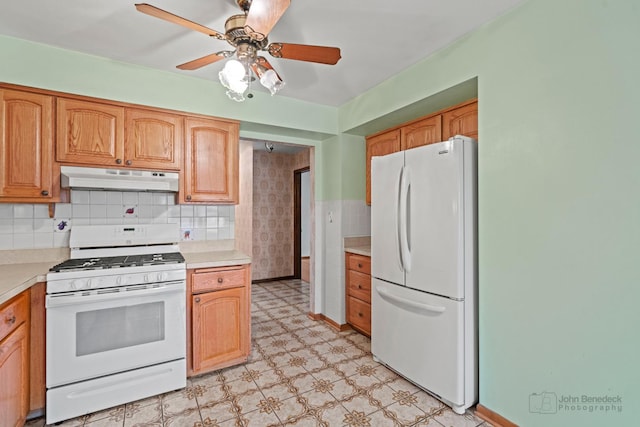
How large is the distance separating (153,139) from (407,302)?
2356mm

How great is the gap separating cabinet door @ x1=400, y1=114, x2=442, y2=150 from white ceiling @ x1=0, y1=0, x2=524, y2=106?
51 cm

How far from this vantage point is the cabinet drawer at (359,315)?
10.0 ft

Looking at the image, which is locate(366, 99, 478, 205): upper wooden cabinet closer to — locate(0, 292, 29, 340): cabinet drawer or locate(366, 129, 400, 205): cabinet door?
locate(366, 129, 400, 205): cabinet door

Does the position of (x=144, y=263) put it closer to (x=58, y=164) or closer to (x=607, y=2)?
(x=58, y=164)

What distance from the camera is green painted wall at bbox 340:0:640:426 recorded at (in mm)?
1369

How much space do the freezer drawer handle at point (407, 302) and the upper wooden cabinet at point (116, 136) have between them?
198cm

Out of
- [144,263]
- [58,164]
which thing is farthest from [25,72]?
[144,263]

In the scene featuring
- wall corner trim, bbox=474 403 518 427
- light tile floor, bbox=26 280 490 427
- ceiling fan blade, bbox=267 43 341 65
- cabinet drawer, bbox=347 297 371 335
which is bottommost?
light tile floor, bbox=26 280 490 427

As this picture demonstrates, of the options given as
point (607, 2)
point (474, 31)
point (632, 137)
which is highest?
point (474, 31)

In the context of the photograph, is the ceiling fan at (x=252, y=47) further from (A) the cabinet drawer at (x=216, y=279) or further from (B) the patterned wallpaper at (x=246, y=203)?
(B) the patterned wallpaper at (x=246, y=203)

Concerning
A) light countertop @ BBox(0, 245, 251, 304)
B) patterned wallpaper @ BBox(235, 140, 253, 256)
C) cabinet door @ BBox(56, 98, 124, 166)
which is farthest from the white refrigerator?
patterned wallpaper @ BBox(235, 140, 253, 256)

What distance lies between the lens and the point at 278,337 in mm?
3109

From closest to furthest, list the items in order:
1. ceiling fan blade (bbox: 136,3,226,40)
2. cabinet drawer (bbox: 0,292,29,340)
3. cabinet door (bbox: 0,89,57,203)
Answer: ceiling fan blade (bbox: 136,3,226,40), cabinet drawer (bbox: 0,292,29,340), cabinet door (bbox: 0,89,57,203)

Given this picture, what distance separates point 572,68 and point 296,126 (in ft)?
7.18
